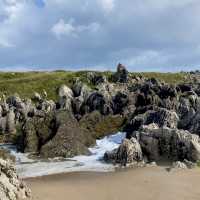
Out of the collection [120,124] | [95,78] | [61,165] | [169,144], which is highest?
[95,78]

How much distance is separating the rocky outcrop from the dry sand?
0.70 m

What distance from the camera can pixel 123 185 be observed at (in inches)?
1019

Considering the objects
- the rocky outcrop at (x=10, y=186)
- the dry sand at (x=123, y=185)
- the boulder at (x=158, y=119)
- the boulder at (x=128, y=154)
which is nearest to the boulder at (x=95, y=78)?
the boulder at (x=158, y=119)

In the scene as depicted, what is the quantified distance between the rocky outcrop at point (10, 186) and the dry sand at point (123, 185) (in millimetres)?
698

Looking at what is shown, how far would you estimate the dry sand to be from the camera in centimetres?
2322

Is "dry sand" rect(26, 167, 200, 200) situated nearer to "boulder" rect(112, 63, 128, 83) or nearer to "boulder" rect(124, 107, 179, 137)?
"boulder" rect(124, 107, 179, 137)

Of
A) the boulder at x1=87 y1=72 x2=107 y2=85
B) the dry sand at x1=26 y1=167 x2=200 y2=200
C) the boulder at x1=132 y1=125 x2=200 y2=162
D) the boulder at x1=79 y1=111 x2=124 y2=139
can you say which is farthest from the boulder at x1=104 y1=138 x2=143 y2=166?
the boulder at x1=87 y1=72 x2=107 y2=85

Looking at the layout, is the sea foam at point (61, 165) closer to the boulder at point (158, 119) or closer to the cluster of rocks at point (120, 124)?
the cluster of rocks at point (120, 124)

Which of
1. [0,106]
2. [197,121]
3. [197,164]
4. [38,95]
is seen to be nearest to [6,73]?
[38,95]

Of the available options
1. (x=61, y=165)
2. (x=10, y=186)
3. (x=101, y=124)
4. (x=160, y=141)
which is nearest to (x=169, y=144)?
(x=160, y=141)

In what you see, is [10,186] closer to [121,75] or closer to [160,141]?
[160,141]

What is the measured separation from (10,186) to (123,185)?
646cm

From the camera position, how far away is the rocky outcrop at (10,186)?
845 inches

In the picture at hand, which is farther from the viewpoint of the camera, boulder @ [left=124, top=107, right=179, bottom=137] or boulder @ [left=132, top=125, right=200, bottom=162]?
boulder @ [left=124, top=107, right=179, bottom=137]
